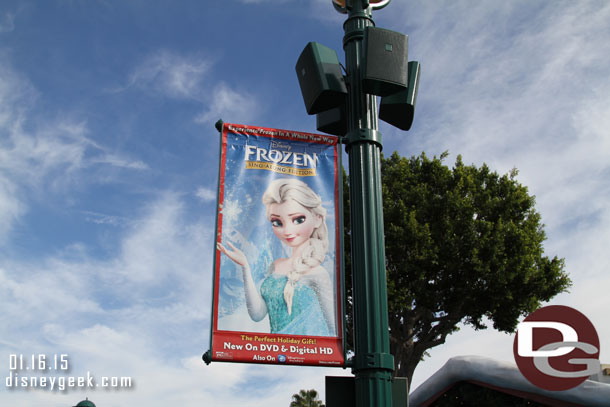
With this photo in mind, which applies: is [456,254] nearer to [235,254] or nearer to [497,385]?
[497,385]

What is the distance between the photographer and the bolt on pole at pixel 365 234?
596 cm

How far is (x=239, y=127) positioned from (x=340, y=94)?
137 centimetres

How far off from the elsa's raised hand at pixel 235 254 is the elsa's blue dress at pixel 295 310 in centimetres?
34

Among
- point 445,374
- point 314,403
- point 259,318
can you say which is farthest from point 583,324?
point 314,403

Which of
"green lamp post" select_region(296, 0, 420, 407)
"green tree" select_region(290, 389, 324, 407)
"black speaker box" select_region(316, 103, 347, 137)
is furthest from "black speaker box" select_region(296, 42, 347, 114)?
"green tree" select_region(290, 389, 324, 407)

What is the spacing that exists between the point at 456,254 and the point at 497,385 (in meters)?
9.20

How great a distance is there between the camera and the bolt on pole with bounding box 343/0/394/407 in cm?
596

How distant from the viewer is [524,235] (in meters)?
21.7

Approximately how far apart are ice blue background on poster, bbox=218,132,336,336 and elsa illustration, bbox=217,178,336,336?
0.23 feet

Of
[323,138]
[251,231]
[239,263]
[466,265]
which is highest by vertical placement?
[466,265]

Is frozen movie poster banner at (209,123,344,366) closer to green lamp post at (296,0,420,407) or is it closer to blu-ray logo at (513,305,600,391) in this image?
green lamp post at (296,0,420,407)

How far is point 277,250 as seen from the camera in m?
6.92

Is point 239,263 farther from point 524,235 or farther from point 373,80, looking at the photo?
point 524,235

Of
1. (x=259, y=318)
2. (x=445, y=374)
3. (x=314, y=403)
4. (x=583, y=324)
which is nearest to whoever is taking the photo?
(x=259, y=318)
